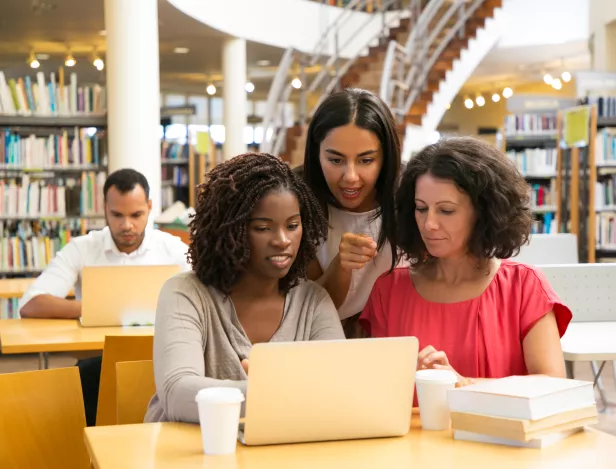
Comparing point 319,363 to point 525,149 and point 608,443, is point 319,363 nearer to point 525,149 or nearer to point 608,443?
point 608,443

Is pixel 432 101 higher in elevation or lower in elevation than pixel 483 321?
higher

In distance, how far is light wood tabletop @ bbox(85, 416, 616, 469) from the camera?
143cm

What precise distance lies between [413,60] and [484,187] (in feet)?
27.4

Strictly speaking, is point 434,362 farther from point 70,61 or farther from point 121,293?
point 70,61

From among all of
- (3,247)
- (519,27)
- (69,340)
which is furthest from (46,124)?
(519,27)

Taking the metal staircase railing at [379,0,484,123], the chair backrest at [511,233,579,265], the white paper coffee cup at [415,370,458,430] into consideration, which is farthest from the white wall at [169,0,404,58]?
the white paper coffee cup at [415,370,458,430]

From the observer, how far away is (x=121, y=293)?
3361 millimetres

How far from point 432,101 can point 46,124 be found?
4806mm

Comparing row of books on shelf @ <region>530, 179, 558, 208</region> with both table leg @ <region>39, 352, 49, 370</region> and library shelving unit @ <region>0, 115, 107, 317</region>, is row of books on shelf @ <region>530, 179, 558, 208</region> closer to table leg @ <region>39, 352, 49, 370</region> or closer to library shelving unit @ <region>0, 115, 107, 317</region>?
library shelving unit @ <region>0, 115, 107, 317</region>

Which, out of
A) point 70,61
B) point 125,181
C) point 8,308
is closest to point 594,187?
point 8,308

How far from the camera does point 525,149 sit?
953 cm

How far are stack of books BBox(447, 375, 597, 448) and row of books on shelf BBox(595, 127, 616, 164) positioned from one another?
22.4 feet

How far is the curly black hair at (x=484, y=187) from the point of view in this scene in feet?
6.54

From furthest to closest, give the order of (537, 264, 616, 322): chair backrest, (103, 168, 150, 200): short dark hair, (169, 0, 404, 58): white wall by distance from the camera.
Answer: (169, 0, 404, 58): white wall
(103, 168, 150, 200): short dark hair
(537, 264, 616, 322): chair backrest
